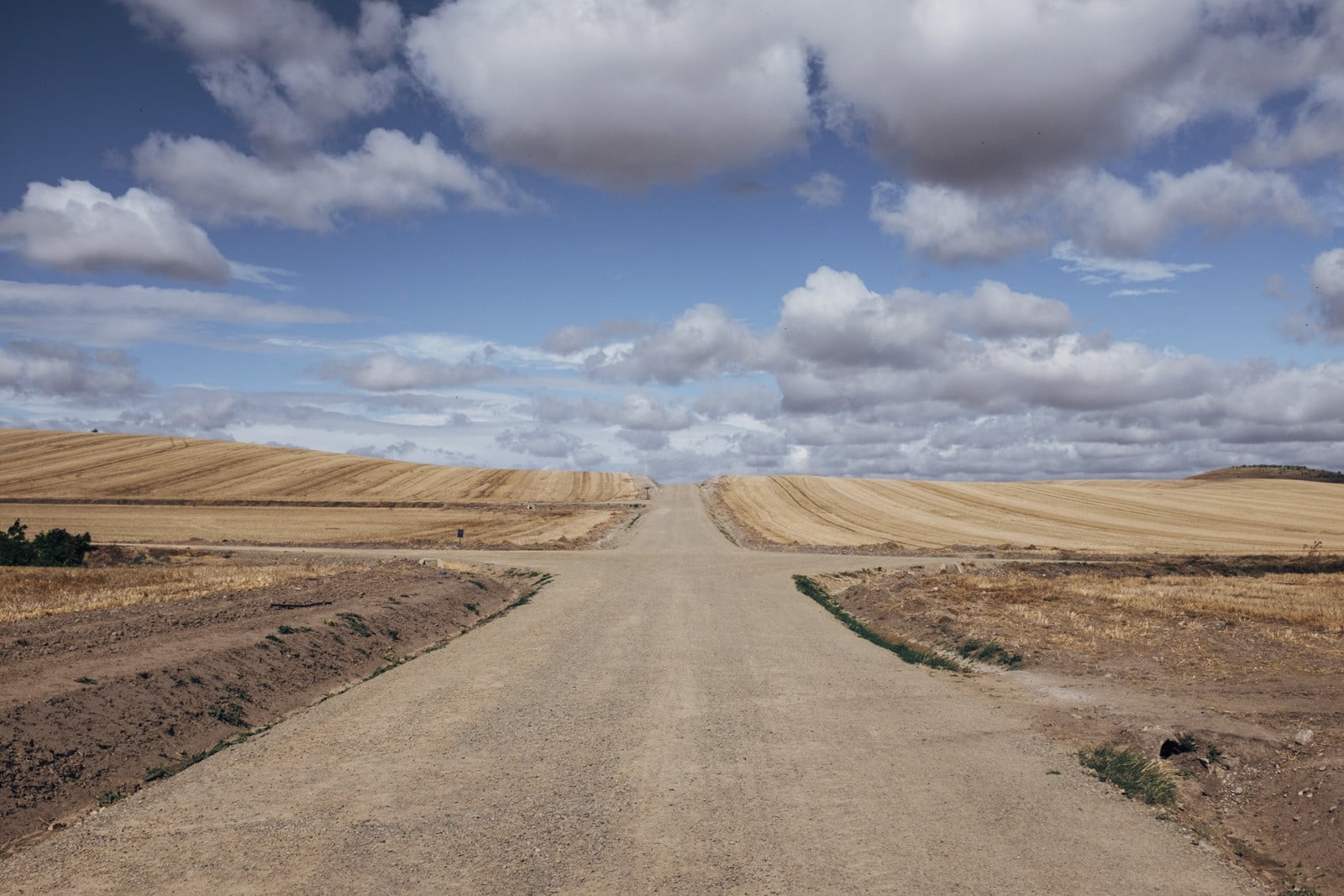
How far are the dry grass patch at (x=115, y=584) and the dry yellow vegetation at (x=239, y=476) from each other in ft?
175

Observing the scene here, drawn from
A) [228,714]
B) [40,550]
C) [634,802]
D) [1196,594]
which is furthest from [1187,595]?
[40,550]

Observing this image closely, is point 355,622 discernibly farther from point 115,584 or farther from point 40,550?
point 40,550

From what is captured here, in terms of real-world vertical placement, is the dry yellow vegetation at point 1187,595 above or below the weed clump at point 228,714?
below

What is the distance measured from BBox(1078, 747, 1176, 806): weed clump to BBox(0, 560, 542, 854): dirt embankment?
11.0 metres

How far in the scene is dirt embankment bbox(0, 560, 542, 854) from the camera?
9508mm

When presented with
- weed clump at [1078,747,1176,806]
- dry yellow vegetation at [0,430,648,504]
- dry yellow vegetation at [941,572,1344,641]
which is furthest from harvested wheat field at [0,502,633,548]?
weed clump at [1078,747,1176,806]

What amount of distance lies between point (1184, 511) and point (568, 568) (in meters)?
62.4

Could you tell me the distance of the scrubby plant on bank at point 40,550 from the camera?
38.2 meters

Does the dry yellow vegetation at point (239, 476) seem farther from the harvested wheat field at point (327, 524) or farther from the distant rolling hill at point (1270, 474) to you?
the distant rolling hill at point (1270, 474)

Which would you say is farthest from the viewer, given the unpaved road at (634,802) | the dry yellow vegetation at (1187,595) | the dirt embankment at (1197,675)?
the dry yellow vegetation at (1187,595)

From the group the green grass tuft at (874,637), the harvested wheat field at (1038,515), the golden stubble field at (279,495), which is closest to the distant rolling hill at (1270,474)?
the harvested wheat field at (1038,515)

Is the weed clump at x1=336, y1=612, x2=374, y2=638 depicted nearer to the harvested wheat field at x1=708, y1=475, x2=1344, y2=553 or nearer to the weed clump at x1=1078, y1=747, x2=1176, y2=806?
the weed clump at x1=1078, y1=747, x2=1176, y2=806

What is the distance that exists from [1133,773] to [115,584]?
95.1ft

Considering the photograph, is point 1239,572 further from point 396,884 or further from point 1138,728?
point 396,884
